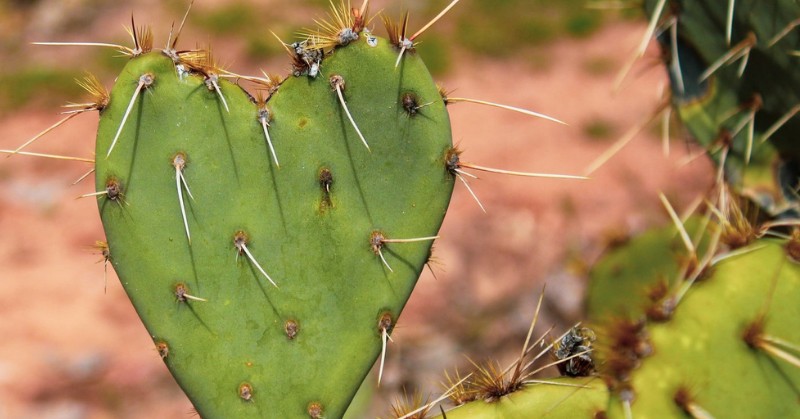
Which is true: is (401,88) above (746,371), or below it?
above

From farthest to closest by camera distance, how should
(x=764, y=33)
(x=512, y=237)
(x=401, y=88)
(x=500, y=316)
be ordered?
(x=512, y=237) < (x=500, y=316) < (x=764, y=33) < (x=401, y=88)

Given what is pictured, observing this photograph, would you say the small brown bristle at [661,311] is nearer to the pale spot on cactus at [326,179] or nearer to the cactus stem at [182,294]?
the pale spot on cactus at [326,179]

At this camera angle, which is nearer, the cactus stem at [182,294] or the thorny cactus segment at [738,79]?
the cactus stem at [182,294]

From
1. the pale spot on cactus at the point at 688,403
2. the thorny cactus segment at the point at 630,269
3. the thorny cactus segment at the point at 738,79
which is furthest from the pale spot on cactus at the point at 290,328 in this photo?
the thorny cactus segment at the point at 630,269

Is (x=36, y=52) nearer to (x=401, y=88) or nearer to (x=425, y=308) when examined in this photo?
(x=425, y=308)

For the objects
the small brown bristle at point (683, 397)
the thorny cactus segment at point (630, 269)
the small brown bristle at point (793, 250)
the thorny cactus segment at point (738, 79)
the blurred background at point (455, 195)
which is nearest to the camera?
the small brown bristle at point (683, 397)

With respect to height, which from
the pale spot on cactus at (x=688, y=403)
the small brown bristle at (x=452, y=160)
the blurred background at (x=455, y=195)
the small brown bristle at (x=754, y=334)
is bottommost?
the pale spot on cactus at (x=688, y=403)

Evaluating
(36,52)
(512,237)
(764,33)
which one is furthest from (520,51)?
(764,33)
